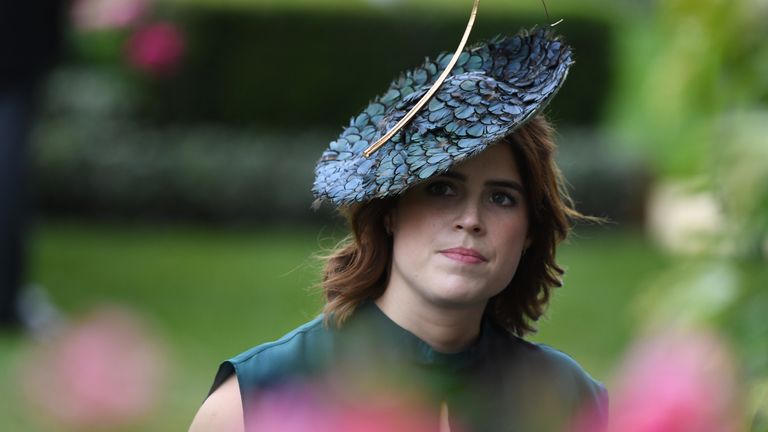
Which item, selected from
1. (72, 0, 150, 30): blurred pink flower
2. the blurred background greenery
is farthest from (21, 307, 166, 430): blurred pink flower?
(72, 0, 150, 30): blurred pink flower

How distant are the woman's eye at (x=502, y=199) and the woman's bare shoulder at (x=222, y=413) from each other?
457 millimetres

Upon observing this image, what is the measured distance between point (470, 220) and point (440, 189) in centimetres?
7

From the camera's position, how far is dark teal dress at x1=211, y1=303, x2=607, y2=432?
72.1 inches

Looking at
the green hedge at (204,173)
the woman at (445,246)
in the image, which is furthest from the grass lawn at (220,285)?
the woman at (445,246)

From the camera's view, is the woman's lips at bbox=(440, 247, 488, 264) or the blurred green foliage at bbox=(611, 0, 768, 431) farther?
the blurred green foliage at bbox=(611, 0, 768, 431)

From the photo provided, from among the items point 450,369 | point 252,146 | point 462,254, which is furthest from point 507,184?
point 252,146

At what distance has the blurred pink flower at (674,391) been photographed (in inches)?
30.8

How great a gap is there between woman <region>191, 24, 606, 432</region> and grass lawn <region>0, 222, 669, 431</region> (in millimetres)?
2602

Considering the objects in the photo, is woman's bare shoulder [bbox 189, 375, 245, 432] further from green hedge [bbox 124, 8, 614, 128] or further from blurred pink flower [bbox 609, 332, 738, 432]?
green hedge [bbox 124, 8, 614, 128]

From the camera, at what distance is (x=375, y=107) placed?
2.03 metres

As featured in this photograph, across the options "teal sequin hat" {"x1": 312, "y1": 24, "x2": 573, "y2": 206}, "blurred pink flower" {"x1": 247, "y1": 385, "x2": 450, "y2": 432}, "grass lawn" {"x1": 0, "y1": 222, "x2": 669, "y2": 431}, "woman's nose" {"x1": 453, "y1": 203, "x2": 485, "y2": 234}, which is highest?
"grass lawn" {"x1": 0, "y1": 222, "x2": 669, "y2": 431}

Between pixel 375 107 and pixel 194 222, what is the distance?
8213 millimetres

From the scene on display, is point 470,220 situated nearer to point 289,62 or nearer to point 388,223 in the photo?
point 388,223

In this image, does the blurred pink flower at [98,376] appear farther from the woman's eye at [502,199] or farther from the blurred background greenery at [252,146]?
the blurred background greenery at [252,146]
